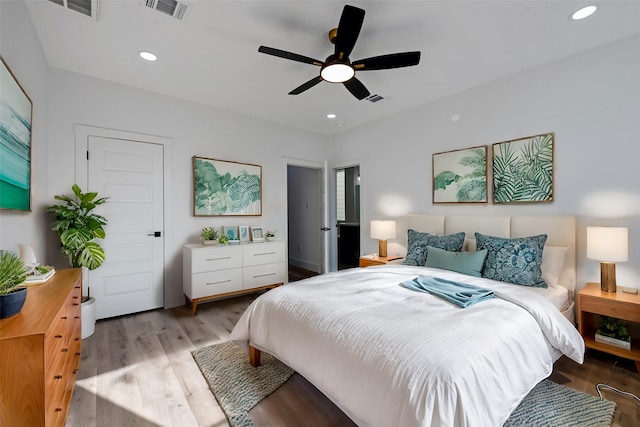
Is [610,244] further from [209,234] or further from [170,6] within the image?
[209,234]

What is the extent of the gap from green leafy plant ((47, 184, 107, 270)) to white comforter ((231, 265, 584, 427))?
1.68 m

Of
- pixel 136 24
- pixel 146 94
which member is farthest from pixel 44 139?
pixel 136 24

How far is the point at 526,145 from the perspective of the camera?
2896 mm

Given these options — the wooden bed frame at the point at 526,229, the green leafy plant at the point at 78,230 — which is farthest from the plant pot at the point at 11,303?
the green leafy plant at the point at 78,230

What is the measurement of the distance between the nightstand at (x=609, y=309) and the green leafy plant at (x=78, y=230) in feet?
13.9

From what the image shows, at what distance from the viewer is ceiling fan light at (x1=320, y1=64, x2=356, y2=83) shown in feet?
7.20

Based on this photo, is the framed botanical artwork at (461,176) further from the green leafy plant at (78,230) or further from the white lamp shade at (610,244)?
the green leafy plant at (78,230)

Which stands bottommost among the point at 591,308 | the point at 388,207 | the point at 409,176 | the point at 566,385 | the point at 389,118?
the point at 566,385

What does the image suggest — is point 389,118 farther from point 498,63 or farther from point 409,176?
point 498,63

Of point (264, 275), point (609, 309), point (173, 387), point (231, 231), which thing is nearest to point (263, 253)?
point (264, 275)

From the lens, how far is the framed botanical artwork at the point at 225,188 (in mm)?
3762

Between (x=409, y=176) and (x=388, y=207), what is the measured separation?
56cm

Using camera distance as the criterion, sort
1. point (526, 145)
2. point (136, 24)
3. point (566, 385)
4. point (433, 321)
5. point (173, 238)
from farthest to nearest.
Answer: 1. point (173, 238)
2. point (526, 145)
3. point (136, 24)
4. point (566, 385)
5. point (433, 321)

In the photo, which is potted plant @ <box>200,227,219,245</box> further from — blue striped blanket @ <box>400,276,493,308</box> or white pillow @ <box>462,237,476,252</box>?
white pillow @ <box>462,237,476,252</box>
